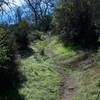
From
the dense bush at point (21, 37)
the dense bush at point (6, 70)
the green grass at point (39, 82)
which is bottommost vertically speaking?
the green grass at point (39, 82)

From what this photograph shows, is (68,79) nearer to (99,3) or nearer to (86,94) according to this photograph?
(86,94)

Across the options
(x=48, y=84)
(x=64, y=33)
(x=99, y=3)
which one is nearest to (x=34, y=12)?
(x=64, y=33)

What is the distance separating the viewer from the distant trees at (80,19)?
3694cm

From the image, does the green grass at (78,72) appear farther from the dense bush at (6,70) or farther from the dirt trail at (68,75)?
the dense bush at (6,70)

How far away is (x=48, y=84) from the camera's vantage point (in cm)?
2383

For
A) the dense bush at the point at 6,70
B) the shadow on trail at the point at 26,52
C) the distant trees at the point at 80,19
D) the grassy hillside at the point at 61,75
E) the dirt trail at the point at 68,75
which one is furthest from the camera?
the distant trees at the point at 80,19

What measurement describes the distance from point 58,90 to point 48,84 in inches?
58.2

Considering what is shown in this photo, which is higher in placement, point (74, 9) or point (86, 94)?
point (74, 9)

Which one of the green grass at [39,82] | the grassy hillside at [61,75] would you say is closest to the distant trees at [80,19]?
the grassy hillside at [61,75]

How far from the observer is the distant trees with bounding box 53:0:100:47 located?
3694cm

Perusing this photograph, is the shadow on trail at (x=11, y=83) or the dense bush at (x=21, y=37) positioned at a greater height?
the dense bush at (x=21, y=37)

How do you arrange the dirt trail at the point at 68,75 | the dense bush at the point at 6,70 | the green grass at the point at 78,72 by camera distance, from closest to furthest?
the green grass at the point at 78,72
the dirt trail at the point at 68,75
the dense bush at the point at 6,70

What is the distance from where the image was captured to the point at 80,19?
3909cm

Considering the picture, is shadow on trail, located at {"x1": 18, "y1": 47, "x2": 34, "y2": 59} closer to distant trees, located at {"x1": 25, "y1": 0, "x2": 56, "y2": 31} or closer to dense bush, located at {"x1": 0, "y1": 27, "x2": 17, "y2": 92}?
dense bush, located at {"x1": 0, "y1": 27, "x2": 17, "y2": 92}
